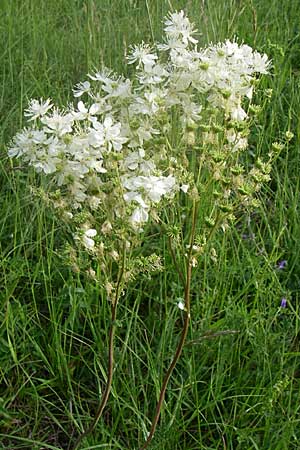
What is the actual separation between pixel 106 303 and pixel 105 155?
75 centimetres

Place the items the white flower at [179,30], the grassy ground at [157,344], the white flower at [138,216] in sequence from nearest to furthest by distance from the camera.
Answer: the white flower at [138,216] → the white flower at [179,30] → the grassy ground at [157,344]

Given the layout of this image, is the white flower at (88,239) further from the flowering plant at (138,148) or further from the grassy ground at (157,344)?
the grassy ground at (157,344)

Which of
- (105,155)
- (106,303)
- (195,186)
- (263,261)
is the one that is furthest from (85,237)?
(263,261)

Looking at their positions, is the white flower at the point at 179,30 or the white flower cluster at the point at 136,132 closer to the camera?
the white flower cluster at the point at 136,132

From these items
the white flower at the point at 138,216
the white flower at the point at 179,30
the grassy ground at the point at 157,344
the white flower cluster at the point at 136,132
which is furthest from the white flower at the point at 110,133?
the grassy ground at the point at 157,344

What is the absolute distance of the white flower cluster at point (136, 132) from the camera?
1496 mm

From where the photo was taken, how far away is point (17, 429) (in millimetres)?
1964

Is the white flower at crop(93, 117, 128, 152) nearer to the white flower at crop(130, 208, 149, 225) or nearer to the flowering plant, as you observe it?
the flowering plant

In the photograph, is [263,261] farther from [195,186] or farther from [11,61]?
[11,61]

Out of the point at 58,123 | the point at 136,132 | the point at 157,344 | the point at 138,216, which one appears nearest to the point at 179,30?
the point at 136,132

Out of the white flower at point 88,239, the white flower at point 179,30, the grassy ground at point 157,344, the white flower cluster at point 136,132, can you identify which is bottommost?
the grassy ground at point 157,344

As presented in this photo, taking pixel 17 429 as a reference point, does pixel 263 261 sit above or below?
above

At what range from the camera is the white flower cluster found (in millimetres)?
1496

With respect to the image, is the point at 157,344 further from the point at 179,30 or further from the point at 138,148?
the point at 179,30
